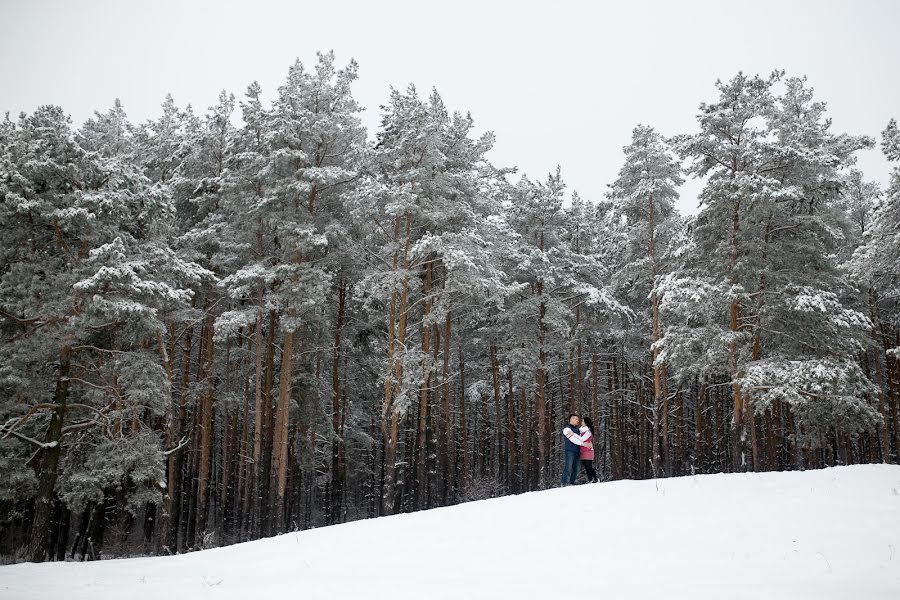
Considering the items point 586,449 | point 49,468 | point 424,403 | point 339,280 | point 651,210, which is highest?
point 651,210

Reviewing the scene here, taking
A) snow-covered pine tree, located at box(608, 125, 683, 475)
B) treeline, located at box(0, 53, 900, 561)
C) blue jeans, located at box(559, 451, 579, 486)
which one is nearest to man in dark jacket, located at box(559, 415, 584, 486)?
blue jeans, located at box(559, 451, 579, 486)

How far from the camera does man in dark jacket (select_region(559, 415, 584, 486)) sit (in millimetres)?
14586

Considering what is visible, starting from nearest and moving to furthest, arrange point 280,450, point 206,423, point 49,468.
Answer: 1. point 49,468
2. point 280,450
3. point 206,423

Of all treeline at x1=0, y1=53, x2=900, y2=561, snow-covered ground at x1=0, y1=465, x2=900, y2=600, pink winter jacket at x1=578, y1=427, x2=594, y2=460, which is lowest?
snow-covered ground at x1=0, y1=465, x2=900, y2=600

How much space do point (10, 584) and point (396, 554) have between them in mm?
5818

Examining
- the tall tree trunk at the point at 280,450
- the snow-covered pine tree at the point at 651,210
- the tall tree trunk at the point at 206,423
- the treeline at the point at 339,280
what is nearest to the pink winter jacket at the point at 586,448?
the treeline at the point at 339,280

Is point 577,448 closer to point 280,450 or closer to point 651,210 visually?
point 280,450

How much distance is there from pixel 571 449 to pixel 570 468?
467 mm

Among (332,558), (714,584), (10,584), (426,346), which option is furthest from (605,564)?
(426,346)

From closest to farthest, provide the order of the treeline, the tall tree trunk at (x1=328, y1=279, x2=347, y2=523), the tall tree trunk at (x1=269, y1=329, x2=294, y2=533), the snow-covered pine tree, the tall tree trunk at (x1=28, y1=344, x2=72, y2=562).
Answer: the tall tree trunk at (x1=28, y1=344, x2=72, y2=562) < the treeline < the tall tree trunk at (x1=269, y1=329, x2=294, y2=533) < the tall tree trunk at (x1=328, y1=279, x2=347, y2=523) < the snow-covered pine tree

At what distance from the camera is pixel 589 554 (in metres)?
8.93

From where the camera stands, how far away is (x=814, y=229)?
64.4 feet

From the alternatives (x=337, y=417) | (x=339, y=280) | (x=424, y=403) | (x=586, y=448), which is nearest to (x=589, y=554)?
(x=586, y=448)

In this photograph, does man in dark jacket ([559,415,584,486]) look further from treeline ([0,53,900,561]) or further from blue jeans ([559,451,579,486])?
treeline ([0,53,900,561])
